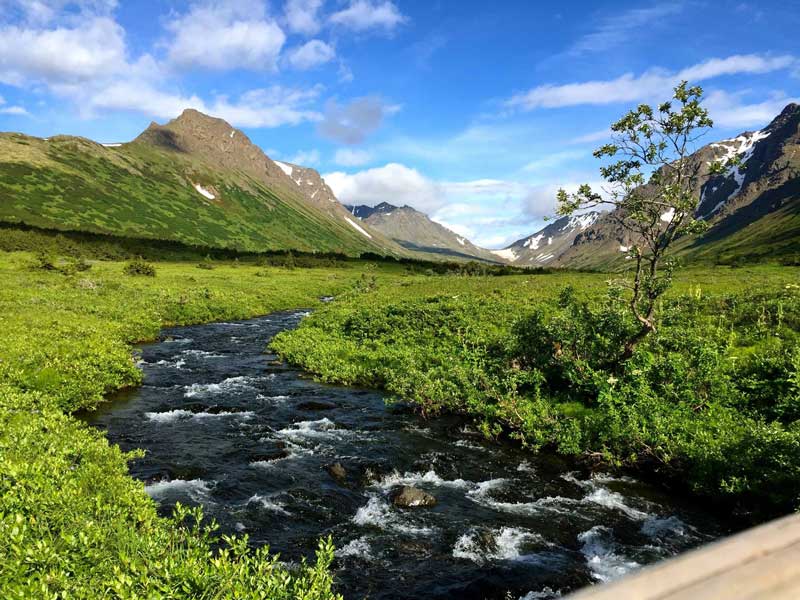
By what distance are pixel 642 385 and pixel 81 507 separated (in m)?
17.8

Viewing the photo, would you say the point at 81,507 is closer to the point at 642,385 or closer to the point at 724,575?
the point at 724,575

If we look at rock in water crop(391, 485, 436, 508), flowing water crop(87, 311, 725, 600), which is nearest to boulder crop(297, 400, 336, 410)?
flowing water crop(87, 311, 725, 600)

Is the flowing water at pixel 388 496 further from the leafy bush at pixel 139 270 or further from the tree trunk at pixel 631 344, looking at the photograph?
the leafy bush at pixel 139 270

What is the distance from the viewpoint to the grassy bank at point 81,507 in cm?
717

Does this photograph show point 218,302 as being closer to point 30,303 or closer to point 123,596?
point 30,303

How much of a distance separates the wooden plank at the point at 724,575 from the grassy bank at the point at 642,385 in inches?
517

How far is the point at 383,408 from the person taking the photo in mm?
23656

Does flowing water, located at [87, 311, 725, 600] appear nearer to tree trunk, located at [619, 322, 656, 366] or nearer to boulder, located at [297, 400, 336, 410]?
boulder, located at [297, 400, 336, 410]

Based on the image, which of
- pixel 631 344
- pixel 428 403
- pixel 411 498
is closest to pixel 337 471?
pixel 411 498

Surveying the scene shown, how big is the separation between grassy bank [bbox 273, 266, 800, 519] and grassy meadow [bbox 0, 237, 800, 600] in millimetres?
71

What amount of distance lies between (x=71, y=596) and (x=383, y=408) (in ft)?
57.1

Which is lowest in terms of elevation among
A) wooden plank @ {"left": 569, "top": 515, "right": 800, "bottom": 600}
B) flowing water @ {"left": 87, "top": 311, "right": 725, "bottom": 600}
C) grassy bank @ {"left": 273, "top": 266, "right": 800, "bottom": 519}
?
flowing water @ {"left": 87, "top": 311, "right": 725, "bottom": 600}

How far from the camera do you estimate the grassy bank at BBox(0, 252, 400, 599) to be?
717cm

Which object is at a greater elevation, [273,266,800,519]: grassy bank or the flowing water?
[273,266,800,519]: grassy bank
